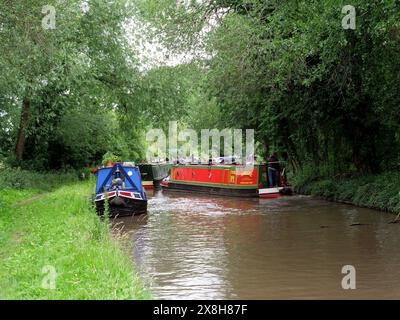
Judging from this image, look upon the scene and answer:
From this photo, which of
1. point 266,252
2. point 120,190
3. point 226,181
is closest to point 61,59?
point 120,190

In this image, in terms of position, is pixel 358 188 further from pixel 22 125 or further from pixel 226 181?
pixel 22 125

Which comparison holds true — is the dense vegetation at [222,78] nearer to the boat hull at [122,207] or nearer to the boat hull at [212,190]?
the boat hull at [212,190]

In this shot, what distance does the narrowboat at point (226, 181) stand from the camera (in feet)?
73.8

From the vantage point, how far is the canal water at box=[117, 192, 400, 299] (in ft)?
25.7

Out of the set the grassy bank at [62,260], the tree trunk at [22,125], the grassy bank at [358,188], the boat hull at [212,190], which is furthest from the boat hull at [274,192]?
the tree trunk at [22,125]

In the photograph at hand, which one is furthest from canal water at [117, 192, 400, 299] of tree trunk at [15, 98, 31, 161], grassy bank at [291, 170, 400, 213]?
tree trunk at [15, 98, 31, 161]

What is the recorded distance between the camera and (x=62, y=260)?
7.94 m

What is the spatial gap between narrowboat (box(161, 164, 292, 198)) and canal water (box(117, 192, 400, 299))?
4.32 m

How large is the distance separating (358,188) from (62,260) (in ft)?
40.2

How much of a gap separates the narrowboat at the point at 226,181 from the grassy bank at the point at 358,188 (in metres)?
1.01

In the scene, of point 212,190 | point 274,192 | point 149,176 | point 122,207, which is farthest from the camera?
point 149,176

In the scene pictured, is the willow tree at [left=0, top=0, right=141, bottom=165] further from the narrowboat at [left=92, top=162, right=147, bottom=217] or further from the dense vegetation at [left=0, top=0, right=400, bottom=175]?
the narrowboat at [left=92, top=162, right=147, bottom=217]
